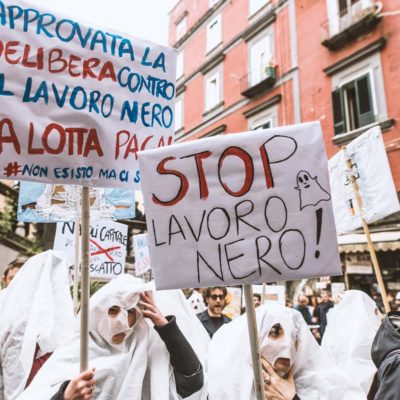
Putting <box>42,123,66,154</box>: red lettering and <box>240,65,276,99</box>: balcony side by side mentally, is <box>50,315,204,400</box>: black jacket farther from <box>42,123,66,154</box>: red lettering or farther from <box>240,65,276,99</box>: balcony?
<box>240,65,276,99</box>: balcony

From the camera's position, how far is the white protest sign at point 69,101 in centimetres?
189

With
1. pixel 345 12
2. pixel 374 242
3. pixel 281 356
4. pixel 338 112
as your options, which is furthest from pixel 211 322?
pixel 345 12

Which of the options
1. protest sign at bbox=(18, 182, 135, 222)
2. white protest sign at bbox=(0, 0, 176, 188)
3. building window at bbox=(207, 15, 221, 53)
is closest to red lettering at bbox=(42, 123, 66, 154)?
white protest sign at bbox=(0, 0, 176, 188)

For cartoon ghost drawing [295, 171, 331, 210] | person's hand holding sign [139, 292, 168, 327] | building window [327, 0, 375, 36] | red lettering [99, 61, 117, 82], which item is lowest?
person's hand holding sign [139, 292, 168, 327]

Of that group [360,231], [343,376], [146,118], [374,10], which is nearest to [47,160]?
[146,118]

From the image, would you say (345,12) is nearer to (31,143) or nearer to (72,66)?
(72,66)

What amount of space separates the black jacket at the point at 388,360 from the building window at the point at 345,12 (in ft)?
36.2

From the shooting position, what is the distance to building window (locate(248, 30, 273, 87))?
48.3 feet

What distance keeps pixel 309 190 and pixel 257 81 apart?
1391 centimetres

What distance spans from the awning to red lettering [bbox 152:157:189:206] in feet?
30.5

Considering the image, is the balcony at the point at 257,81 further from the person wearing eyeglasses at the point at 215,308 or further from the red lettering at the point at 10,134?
the red lettering at the point at 10,134

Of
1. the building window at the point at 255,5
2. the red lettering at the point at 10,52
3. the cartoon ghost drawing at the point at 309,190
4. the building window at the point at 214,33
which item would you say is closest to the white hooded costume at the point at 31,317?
the red lettering at the point at 10,52

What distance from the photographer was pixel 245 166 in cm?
184

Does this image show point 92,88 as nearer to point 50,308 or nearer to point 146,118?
point 146,118
